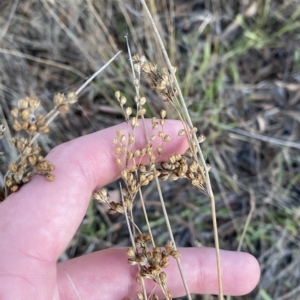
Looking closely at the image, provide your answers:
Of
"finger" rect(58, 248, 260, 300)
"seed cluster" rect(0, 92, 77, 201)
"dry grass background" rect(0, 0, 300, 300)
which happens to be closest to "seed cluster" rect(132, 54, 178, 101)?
"seed cluster" rect(0, 92, 77, 201)

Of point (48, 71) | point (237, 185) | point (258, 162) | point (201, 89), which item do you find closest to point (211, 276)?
point (237, 185)

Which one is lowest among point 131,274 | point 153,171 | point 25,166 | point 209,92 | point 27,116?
point 131,274

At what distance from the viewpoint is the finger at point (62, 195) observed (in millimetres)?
1276

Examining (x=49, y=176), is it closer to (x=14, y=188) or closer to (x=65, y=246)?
(x=14, y=188)

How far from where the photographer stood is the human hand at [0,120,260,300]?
1.26 meters

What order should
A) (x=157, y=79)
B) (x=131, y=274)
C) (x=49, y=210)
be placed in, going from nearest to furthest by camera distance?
(x=157, y=79) → (x=49, y=210) → (x=131, y=274)

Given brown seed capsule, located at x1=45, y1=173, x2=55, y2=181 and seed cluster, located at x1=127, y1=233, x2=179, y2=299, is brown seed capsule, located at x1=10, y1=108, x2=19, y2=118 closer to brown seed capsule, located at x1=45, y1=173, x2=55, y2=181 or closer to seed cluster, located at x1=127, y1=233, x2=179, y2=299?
brown seed capsule, located at x1=45, y1=173, x2=55, y2=181

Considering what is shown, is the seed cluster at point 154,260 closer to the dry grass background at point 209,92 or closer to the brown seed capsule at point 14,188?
the brown seed capsule at point 14,188

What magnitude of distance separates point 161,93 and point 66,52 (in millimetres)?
1209

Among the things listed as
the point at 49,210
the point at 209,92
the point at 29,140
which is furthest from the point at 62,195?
the point at 209,92

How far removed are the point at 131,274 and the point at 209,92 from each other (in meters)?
1.02

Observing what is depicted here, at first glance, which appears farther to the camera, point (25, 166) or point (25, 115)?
point (25, 166)

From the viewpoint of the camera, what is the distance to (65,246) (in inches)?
53.8

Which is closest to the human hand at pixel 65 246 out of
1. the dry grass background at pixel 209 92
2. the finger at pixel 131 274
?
the finger at pixel 131 274
